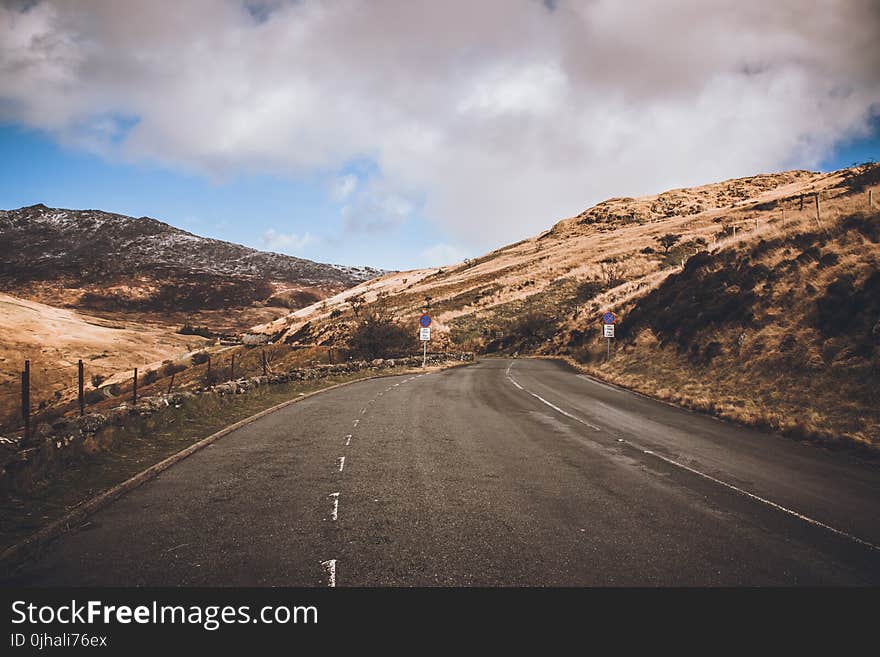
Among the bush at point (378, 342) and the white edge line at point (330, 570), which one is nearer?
the white edge line at point (330, 570)

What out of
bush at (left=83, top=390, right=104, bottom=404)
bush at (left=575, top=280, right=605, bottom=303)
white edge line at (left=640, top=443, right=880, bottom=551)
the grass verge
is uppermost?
bush at (left=575, top=280, right=605, bottom=303)

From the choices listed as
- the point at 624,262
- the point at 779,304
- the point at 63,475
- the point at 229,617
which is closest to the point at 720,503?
the point at 229,617

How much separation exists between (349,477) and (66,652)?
171 inches

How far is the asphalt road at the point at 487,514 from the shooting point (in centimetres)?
460

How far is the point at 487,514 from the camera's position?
19.9 feet

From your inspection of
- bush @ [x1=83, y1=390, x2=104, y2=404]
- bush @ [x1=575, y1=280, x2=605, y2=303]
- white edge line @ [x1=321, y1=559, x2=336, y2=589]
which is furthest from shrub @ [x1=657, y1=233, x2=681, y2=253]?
white edge line @ [x1=321, y1=559, x2=336, y2=589]

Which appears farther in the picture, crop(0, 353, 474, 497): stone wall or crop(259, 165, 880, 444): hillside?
crop(259, 165, 880, 444): hillside

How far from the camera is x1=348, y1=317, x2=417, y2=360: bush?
3444cm

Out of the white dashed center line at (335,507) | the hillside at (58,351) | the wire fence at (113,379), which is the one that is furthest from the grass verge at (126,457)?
the hillside at (58,351)

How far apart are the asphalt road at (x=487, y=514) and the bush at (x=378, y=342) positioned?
22951 mm

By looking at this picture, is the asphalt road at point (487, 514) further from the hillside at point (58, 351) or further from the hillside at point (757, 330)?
the hillside at point (58, 351)

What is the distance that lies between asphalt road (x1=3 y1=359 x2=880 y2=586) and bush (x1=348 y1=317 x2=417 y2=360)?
75.3 ft

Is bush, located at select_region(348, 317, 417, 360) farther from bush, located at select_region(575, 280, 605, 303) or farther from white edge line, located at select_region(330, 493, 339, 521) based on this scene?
white edge line, located at select_region(330, 493, 339, 521)

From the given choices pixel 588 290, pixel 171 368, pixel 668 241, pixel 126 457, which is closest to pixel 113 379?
pixel 171 368
